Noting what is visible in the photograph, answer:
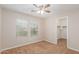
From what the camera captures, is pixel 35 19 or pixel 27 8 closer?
pixel 27 8

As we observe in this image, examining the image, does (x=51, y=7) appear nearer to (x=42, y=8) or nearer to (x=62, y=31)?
(x=42, y=8)

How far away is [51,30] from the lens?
117 cm

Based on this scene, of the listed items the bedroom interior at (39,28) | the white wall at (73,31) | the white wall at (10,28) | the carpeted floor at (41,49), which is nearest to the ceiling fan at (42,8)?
the bedroom interior at (39,28)

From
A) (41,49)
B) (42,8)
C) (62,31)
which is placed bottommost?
(41,49)

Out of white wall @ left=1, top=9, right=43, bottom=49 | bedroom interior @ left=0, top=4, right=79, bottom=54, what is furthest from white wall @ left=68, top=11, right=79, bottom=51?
white wall @ left=1, top=9, right=43, bottom=49

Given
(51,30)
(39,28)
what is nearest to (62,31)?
(51,30)

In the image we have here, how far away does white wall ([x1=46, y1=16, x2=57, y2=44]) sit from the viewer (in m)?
1.15

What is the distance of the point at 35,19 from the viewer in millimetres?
1097

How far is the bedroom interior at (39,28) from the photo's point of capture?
95 cm

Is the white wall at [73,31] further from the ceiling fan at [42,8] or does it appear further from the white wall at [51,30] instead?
the ceiling fan at [42,8]

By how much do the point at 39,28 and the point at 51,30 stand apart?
7.8 inches
